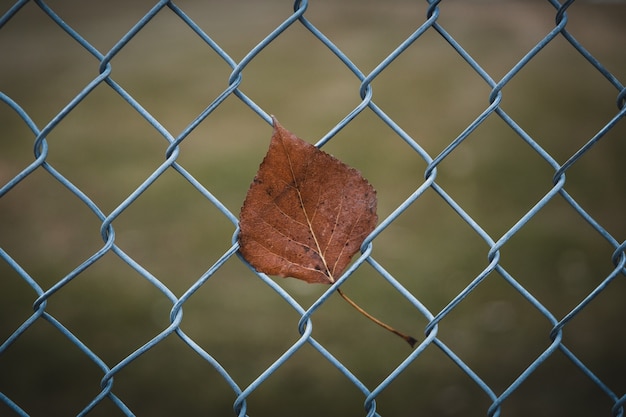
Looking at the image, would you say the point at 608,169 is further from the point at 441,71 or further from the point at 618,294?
the point at 441,71

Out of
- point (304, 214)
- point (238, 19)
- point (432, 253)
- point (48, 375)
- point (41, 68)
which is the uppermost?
point (41, 68)

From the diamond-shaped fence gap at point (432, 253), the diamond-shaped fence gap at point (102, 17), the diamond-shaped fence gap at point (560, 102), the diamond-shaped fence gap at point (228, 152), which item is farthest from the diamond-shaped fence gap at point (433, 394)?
the diamond-shaped fence gap at point (102, 17)

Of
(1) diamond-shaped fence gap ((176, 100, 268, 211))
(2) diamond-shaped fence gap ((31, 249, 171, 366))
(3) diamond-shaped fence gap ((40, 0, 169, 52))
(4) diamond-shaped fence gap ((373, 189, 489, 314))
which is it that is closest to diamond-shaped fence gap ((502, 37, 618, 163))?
(4) diamond-shaped fence gap ((373, 189, 489, 314))

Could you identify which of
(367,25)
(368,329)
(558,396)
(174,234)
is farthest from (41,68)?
(558,396)

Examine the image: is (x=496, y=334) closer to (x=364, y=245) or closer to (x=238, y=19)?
(x=364, y=245)

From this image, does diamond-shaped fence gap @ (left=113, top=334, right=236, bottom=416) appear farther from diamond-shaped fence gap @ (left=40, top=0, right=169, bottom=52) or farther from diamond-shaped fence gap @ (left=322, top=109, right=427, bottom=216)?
diamond-shaped fence gap @ (left=40, top=0, right=169, bottom=52)

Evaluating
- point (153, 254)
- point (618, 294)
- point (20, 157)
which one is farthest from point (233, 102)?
point (618, 294)

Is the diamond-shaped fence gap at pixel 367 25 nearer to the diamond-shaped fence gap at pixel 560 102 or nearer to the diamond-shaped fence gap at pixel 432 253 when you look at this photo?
the diamond-shaped fence gap at pixel 560 102
